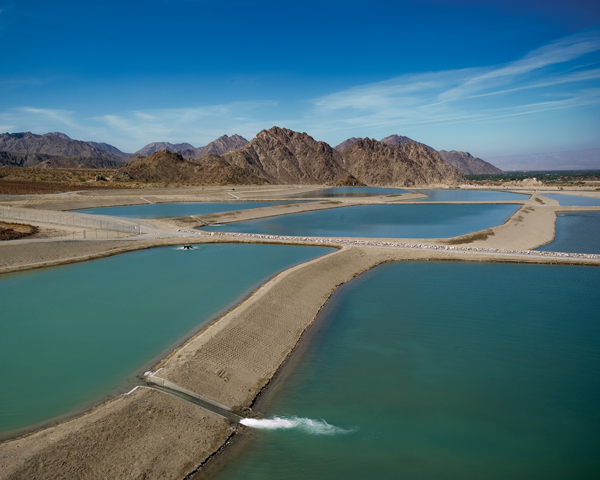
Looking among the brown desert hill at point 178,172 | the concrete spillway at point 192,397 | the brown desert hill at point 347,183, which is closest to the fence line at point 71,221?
the concrete spillway at point 192,397

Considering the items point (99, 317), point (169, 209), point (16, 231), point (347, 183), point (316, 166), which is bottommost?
point (99, 317)

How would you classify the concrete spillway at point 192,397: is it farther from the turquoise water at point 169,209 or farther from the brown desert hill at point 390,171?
the brown desert hill at point 390,171

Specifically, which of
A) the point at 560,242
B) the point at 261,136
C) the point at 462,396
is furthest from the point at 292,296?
the point at 261,136

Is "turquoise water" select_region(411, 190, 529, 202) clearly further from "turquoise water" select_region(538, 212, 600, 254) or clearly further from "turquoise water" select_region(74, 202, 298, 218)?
"turquoise water" select_region(74, 202, 298, 218)

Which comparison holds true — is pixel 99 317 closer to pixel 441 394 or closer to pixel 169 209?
pixel 441 394

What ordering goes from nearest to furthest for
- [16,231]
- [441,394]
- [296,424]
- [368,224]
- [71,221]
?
[296,424]
[441,394]
[16,231]
[71,221]
[368,224]

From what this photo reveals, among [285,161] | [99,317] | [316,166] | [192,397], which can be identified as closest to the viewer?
[192,397]

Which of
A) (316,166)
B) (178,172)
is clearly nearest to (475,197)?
(178,172)
